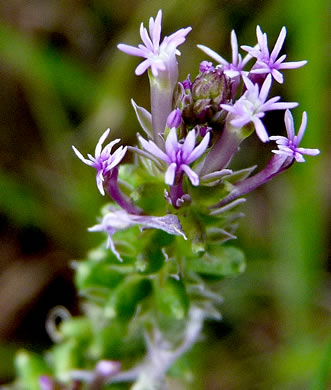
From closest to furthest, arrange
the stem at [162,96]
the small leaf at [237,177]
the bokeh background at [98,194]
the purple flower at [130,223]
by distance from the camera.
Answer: the purple flower at [130,223]
the stem at [162,96]
the small leaf at [237,177]
the bokeh background at [98,194]

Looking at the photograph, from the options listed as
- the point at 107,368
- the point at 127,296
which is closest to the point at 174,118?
the point at 127,296

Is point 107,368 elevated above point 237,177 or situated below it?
below

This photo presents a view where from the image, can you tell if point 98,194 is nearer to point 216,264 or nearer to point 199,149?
point 216,264

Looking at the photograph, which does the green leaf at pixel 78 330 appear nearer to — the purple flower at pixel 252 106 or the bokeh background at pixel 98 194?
the bokeh background at pixel 98 194

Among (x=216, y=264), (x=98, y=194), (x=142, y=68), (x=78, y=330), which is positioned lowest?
(x=78, y=330)

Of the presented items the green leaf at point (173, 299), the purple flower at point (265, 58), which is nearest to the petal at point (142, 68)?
the purple flower at point (265, 58)

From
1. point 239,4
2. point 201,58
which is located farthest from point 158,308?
point 239,4

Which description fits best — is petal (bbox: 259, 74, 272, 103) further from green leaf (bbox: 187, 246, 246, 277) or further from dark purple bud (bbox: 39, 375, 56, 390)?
dark purple bud (bbox: 39, 375, 56, 390)
